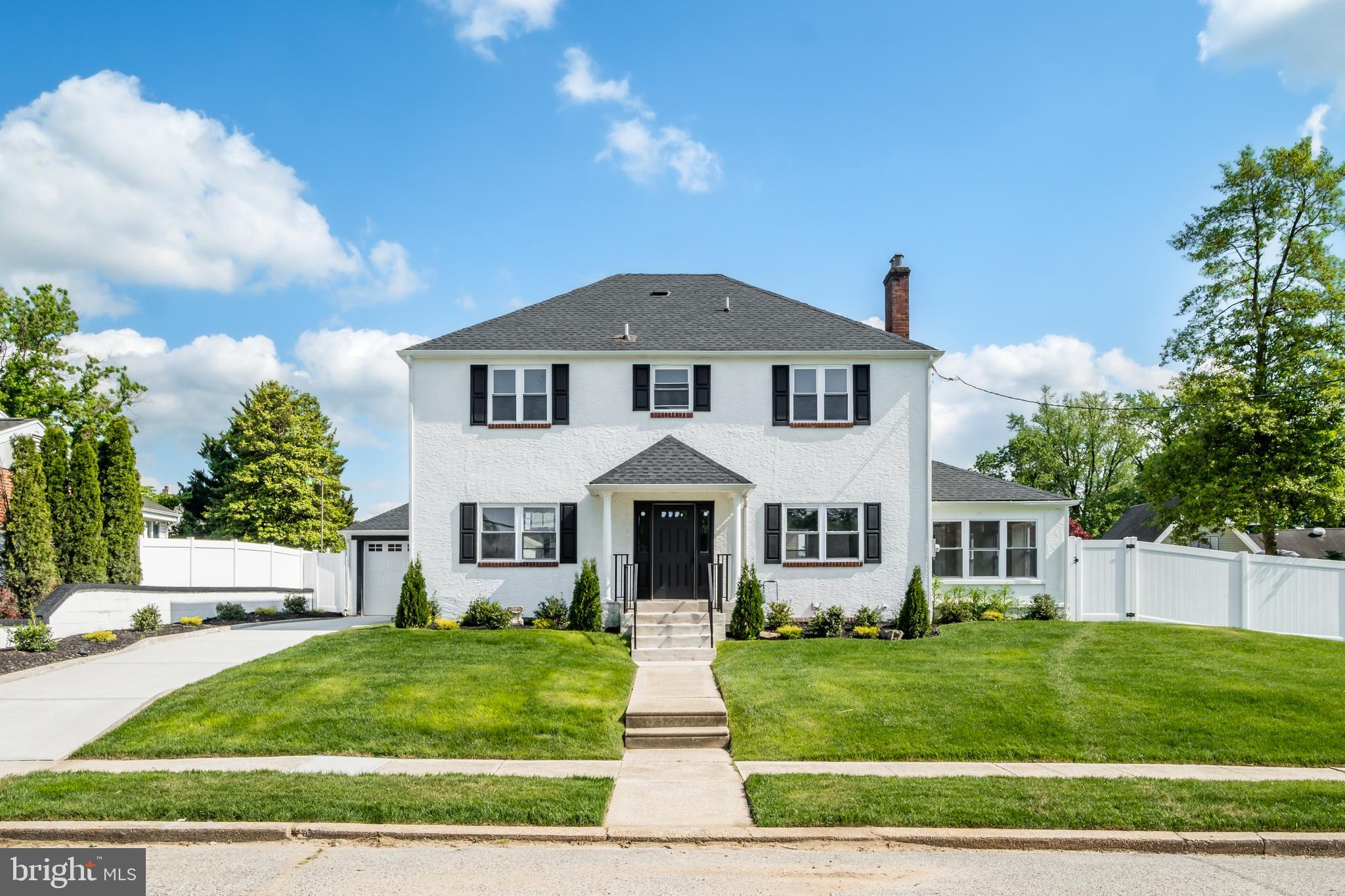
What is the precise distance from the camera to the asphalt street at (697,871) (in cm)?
598

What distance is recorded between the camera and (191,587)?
74.9ft

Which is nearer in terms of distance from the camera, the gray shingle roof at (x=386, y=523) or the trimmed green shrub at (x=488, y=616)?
the trimmed green shrub at (x=488, y=616)

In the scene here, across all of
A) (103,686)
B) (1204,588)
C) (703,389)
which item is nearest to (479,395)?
(703,389)

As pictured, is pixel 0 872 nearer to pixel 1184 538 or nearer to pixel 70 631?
pixel 70 631

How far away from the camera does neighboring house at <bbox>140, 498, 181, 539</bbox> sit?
37.3m

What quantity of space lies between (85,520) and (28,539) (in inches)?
58.3

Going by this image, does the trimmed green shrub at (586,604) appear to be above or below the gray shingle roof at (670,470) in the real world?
below

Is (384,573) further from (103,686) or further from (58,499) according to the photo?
(103,686)

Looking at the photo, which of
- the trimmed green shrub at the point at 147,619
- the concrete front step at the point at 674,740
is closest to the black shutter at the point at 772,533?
the concrete front step at the point at 674,740

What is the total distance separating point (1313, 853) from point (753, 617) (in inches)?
418

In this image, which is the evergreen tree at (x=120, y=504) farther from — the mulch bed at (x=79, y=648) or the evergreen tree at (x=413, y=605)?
the evergreen tree at (x=413, y=605)

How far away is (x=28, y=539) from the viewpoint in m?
16.9

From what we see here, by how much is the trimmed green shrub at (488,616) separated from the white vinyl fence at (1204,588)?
1251 cm

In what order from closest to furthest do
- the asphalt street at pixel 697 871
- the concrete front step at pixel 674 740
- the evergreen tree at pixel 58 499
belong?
the asphalt street at pixel 697 871
the concrete front step at pixel 674 740
the evergreen tree at pixel 58 499
